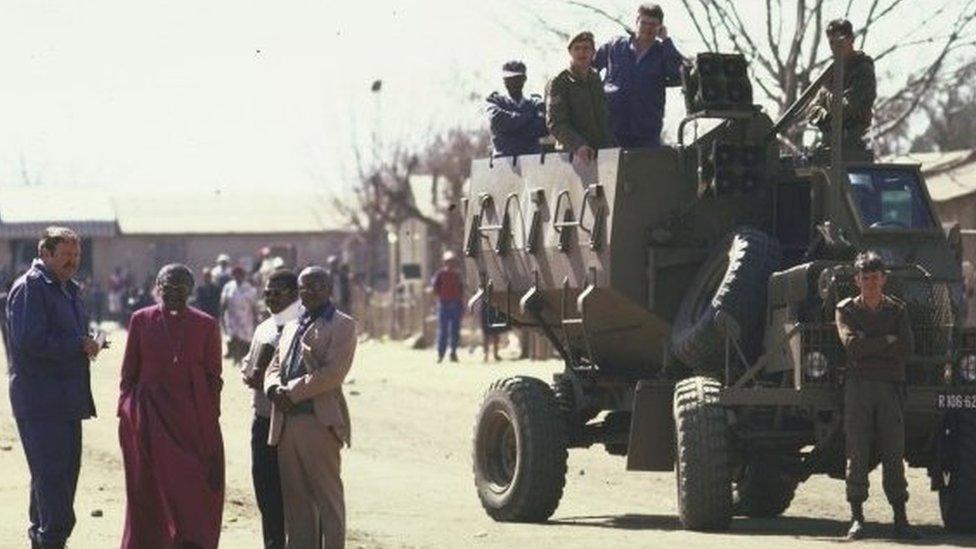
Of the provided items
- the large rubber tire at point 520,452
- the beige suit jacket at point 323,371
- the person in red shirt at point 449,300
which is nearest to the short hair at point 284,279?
the beige suit jacket at point 323,371

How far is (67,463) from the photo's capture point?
1562 cm

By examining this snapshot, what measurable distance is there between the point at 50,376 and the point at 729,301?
4659 millimetres

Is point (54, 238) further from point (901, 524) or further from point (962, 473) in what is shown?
point (962, 473)

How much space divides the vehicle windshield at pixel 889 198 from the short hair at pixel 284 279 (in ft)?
14.2

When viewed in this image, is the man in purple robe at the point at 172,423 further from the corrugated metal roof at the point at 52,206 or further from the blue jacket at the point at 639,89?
the corrugated metal roof at the point at 52,206

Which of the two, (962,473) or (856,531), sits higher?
(962,473)

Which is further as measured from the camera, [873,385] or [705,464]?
[705,464]

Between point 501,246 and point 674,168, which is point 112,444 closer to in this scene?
point 501,246

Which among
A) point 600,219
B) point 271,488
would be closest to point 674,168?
point 600,219

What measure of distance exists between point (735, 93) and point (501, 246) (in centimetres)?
243

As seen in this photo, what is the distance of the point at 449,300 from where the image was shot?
154ft

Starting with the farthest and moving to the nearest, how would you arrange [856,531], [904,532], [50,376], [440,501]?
1. [440,501]
2. [904,532]
3. [856,531]
4. [50,376]

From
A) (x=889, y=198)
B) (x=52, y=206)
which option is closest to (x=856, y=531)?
(x=889, y=198)

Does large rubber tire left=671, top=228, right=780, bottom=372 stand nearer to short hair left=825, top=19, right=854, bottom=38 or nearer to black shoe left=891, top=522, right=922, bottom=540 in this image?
short hair left=825, top=19, right=854, bottom=38
